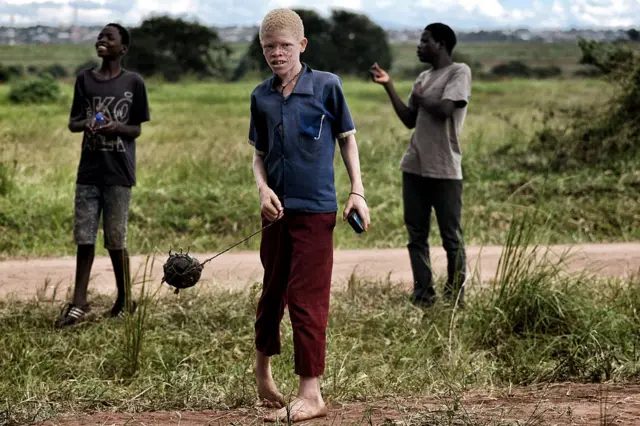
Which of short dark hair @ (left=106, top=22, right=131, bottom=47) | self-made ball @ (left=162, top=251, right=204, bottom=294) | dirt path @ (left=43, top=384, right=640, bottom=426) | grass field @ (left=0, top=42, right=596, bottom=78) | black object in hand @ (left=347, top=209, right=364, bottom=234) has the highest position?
short dark hair @ (left=106, top=22, right=131, bottom=47)

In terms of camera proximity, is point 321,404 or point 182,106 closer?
point 321,404

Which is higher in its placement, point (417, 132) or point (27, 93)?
point (417, 132)

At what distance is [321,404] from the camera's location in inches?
162

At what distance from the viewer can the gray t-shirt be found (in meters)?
6.28

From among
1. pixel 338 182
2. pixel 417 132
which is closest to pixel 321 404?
pixel 417 132

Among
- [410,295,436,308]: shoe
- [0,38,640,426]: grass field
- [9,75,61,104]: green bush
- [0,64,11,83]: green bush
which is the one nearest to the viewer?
[0,38,640,426]: grass field

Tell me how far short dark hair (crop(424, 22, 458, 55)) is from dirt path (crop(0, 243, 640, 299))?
1.40 meters

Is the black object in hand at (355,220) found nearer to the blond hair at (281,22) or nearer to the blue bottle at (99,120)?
the blond hair at (281,22)

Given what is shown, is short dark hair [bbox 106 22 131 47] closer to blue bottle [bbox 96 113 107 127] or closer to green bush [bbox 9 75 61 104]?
blue bottle [bbox 96 113 107 127]

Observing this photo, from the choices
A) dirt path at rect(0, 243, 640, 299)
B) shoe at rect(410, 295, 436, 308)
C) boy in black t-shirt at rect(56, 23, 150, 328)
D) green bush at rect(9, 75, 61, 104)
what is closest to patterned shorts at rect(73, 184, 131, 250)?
boy in black t-shirt at rect(56, 23, 150, 328)

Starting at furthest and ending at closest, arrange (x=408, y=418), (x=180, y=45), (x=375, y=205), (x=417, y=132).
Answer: (x=180, y=45) → (x=375, y=205) → (x=417, y=132) → (x=408, y=418)

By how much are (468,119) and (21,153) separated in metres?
11.1

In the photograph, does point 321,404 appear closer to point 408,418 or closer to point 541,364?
point 408,418

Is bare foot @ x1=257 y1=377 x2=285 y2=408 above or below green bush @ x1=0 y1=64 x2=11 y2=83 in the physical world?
above
